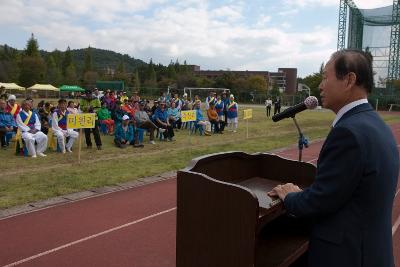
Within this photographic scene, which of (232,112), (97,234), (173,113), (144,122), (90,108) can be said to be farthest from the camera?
(232,112)

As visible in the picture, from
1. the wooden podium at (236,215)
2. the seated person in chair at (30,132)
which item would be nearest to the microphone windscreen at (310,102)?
the wooden podium at (236,215)

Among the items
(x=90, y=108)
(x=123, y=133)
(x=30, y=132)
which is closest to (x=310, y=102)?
(x=30, y=132)

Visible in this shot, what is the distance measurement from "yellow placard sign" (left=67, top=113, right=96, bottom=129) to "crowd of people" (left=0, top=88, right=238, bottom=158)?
1652 millimetres

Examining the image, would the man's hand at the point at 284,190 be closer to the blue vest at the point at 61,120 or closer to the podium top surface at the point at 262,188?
the podium top surface at the point at 262,188

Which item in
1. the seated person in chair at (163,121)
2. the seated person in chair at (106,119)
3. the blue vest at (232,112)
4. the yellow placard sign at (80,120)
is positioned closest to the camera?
the yellow placard sign at (80,120)

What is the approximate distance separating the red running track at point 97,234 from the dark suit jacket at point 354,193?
327 cm

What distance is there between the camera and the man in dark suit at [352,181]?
1.92 metres

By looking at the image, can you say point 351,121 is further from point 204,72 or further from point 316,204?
point 204,72

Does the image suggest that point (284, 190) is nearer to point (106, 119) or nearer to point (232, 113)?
point (106, 119)

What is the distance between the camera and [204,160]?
277 cm

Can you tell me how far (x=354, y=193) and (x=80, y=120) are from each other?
10439 mm

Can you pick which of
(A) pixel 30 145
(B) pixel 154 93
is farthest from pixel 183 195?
(B) pixel 154 93

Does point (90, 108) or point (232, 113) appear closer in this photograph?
point (90, 108)

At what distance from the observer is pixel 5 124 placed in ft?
43.7
